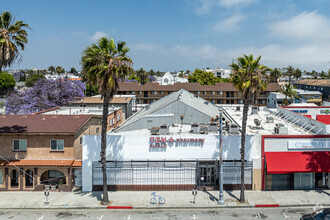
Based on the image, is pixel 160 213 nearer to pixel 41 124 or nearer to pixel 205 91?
pixel 41 124

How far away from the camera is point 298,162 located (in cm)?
2669

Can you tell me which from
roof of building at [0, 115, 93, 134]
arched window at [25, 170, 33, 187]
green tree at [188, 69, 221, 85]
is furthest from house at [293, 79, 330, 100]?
arched window at [25, 170, 33, 187]

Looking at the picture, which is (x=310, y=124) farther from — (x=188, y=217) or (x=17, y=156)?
(x=17, y=156)

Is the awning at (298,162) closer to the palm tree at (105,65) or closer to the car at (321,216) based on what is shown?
the car at (321,216)

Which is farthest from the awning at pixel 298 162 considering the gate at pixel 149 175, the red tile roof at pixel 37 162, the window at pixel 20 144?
the window at pixel 20 144

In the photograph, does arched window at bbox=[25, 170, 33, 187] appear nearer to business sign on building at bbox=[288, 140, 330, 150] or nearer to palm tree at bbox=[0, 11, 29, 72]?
palm tree at bbox=[0, 11, 29, 72]

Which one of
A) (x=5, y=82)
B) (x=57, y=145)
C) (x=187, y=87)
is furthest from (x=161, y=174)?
(x=5, y=82)

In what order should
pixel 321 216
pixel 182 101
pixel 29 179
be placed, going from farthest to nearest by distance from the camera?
1. pixel 182 101
2. pixel 29 179
3. pixel 321 216

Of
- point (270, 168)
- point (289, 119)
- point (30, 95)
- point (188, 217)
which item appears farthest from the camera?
point (30, 95)

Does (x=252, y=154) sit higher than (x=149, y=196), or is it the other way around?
(x=252, y=154)

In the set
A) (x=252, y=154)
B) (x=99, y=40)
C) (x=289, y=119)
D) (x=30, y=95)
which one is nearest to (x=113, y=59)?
(x=99, y=40)

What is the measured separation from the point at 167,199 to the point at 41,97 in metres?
45.9

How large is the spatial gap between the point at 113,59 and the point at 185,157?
11.4 m

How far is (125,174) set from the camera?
91.0 ft
